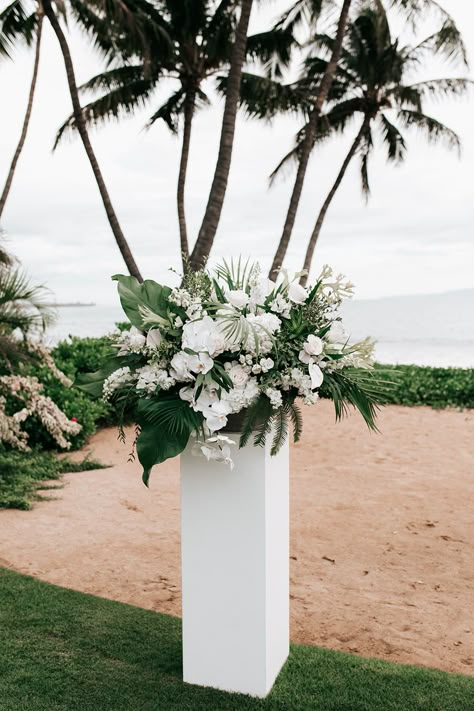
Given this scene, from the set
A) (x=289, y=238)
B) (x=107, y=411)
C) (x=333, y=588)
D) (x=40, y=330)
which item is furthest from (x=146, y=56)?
(x=333, y=588)

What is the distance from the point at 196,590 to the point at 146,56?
11672 mm

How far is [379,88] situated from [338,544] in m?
14.9

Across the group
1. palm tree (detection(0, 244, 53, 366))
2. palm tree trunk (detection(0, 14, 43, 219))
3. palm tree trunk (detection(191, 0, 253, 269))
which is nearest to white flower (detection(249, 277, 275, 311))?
palm tree (detection(0, 244, 53, 366))

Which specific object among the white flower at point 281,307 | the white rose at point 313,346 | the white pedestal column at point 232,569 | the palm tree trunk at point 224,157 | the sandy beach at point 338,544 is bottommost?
the sandy beach at point 338,544

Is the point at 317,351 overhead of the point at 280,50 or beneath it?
beneath

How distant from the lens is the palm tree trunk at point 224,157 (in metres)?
9.34

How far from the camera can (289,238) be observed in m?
13.0

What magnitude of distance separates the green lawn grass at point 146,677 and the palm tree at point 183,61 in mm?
11353

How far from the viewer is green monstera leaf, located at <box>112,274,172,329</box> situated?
2992 millimetres

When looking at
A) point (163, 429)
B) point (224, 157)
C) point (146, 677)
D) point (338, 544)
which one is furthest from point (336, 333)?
point (224, 157)

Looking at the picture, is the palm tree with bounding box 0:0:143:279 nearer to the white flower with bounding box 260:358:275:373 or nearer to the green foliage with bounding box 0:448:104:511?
the green foliage with bounding box 0:448:104:511

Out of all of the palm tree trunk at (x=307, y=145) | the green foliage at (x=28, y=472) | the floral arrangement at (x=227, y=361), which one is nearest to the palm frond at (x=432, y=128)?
the palm tree trunk at (x=307, y=145)

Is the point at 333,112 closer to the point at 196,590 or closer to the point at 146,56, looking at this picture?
the point at 146,56

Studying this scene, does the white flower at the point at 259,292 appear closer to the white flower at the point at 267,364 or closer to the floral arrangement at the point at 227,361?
the floral arrangement at the point at 227,361
